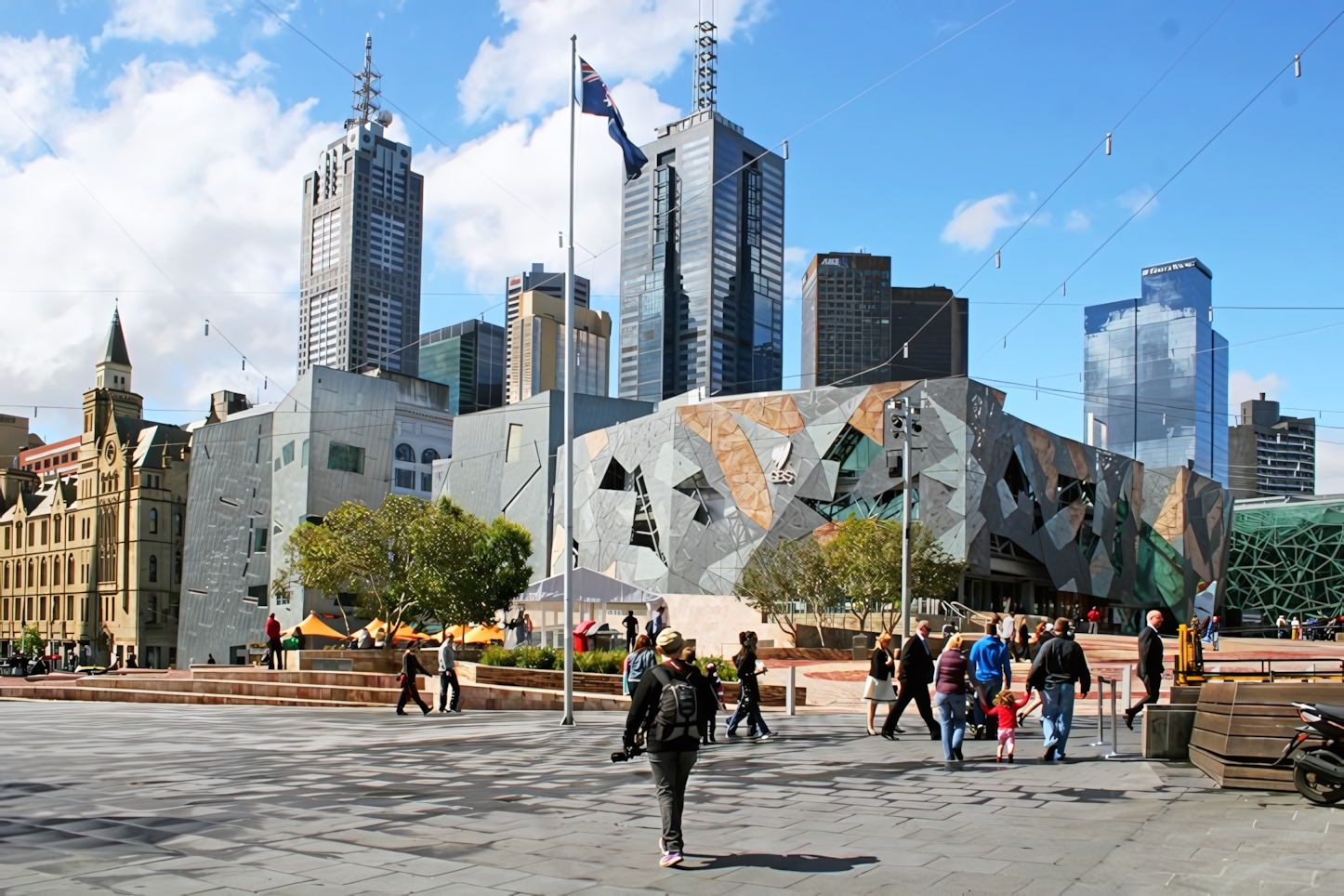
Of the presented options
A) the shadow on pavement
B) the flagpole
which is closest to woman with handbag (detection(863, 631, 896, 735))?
the flagpole

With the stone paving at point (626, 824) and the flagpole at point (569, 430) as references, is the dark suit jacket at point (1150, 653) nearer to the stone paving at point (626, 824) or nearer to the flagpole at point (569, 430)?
the stone paving at point (626, 824)

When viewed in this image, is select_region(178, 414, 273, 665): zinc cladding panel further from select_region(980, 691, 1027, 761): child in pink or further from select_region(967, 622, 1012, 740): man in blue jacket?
select_region(980, 691, 1027, 761): child in pink

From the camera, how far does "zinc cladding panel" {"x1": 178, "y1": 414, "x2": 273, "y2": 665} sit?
83438 millimetres

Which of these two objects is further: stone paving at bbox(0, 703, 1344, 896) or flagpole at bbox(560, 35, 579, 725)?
flagpole at bbox(560, 35, 579, 725)

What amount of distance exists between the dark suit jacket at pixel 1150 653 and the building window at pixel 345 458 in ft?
240

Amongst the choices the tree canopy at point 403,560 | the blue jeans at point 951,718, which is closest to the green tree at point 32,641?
the tree canopy at point 403,560

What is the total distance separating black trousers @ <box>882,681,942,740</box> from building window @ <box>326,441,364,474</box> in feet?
233

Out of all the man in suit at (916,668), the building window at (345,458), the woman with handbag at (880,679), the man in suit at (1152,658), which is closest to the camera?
the man in suit at (1152,658)

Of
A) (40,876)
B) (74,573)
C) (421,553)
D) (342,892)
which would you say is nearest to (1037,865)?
(342,892)

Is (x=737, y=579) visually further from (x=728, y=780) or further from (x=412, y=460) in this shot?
(x=728, y=780)

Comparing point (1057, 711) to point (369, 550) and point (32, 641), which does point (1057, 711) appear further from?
point (32, 641)

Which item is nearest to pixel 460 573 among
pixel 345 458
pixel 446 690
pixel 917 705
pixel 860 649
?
Answer: pixel 860 649

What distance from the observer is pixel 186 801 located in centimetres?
1052

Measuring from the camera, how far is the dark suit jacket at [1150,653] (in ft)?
47.1
